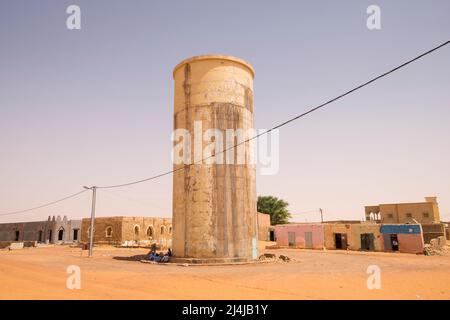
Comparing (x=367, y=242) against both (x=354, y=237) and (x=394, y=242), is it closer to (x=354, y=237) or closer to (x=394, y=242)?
(x=354, y=237)

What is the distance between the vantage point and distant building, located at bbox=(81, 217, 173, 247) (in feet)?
142

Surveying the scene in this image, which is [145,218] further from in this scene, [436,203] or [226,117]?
[436,203]

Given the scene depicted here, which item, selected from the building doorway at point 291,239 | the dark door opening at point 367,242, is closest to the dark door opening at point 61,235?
the building doorway at point 291,239

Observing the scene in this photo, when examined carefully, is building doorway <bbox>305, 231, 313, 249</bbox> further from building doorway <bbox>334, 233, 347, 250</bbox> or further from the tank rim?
the tank rim

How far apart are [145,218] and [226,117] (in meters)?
30.3

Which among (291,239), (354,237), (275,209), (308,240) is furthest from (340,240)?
(275,209)

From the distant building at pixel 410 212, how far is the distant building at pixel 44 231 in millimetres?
52727

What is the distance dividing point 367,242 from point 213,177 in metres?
23.1

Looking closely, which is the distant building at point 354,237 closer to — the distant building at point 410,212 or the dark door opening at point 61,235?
the distant building at point 410,212

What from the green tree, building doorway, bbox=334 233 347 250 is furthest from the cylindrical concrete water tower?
the green tree

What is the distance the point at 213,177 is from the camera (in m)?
21.1

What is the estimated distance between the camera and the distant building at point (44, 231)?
53.7 m

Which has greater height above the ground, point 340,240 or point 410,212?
point 410,212
